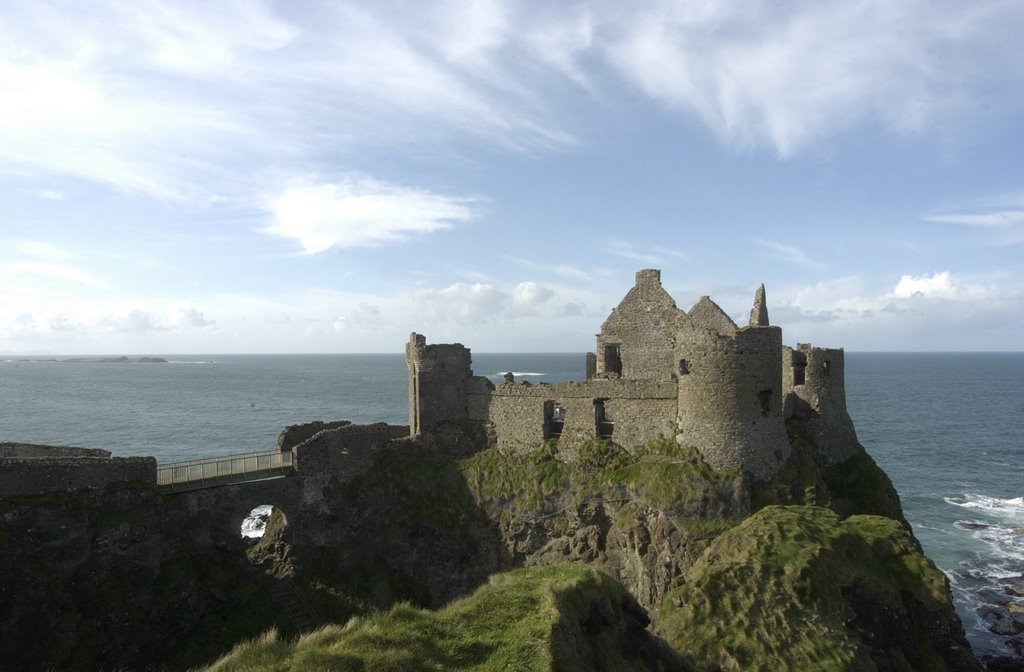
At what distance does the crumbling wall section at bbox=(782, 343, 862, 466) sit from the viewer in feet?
92.3

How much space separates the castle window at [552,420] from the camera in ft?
92.3

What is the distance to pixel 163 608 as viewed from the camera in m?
21.1

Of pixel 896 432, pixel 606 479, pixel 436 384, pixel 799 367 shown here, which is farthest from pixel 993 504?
pixel 436 384

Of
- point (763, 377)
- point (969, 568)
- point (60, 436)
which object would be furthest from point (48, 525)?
point (60, 436)

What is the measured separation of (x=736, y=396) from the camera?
23.2 metres

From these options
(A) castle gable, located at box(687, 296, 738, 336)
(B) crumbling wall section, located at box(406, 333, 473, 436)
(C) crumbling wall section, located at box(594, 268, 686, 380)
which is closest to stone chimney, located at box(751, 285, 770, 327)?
(A) castle gable, located at box(687, 296, 738, 336)

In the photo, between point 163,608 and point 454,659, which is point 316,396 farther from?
point 454,659

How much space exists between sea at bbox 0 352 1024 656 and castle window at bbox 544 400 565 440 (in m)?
20.8

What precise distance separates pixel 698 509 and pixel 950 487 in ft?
139

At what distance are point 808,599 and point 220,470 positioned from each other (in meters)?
20.4

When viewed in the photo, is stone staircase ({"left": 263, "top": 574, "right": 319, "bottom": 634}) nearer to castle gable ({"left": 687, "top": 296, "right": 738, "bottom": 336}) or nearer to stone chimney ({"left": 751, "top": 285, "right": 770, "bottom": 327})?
castle gable ({"left": 687, "top": 296, "right": 738, "bottom": 336})

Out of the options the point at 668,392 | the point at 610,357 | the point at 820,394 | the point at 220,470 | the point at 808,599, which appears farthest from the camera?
the point at 610,357

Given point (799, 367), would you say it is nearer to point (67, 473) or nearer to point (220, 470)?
point (220, 470)

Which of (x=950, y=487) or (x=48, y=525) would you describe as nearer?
(x=48, y=525)
